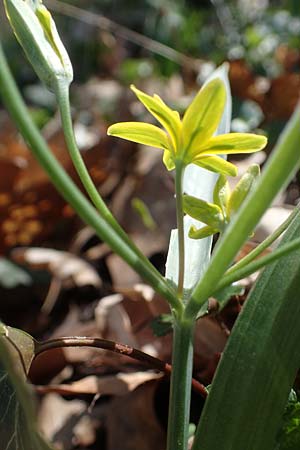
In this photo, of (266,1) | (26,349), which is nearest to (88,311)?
(26,349)

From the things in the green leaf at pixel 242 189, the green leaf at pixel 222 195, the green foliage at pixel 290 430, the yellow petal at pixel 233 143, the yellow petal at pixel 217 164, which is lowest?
the green foliage at pixel 290 430

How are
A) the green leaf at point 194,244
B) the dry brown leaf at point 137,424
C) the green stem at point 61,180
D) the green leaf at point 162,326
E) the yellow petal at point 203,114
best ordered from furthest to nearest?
the dry brown leaf at point 137,424
the green leaf at point 162,326
the green leaf at point 194,244
the yellow petal at point 203,114
the green stem at point 61,180

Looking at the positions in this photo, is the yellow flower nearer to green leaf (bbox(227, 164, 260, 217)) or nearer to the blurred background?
green leaf (bbox(227, 164, 260, 217))

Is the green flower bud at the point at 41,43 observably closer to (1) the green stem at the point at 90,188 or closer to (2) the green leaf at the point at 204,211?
(1) the green stem at the point at 90,188

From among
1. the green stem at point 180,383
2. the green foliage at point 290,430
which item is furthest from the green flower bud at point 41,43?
the green foliage at point 290,430

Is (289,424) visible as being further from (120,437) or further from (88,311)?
(88,311)

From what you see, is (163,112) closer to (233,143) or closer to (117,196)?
(233,143)
